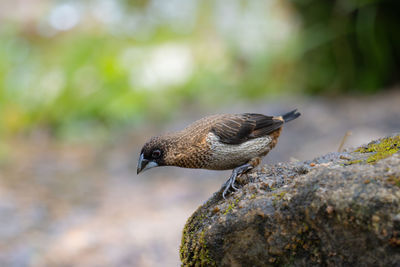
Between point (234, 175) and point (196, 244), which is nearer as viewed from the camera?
point (196, 244)

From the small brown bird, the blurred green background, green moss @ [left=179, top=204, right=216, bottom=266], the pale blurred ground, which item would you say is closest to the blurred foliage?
the blurred green background

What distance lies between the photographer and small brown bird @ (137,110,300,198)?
3.17m

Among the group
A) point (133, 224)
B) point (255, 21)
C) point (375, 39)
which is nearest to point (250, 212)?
point (133, 224)

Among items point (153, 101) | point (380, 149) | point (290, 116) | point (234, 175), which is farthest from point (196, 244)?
point (153, 101)

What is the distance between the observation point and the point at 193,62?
1079cm

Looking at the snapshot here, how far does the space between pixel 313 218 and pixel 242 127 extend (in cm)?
131

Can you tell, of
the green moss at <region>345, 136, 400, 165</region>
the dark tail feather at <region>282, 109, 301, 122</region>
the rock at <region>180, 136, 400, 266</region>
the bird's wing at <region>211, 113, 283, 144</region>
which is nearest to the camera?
the rock at <region>180, 136, 400, 266</region>

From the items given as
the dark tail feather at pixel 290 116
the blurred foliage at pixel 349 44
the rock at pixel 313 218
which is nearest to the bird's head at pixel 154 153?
the rock at pixel 313 218

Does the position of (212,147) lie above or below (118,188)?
below

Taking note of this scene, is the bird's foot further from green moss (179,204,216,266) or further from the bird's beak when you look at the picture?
the bird's beak

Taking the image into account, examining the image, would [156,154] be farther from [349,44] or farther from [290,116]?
[349,44]

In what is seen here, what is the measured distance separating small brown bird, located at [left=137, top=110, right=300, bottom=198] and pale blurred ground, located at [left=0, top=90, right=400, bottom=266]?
1991 mm

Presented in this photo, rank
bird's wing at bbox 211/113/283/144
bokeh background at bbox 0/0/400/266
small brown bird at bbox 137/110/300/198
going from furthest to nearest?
1. bokeh background at bbox 0/0/400/266
2. bird's wing at bbox 211/113/283/144
3. small brown bird at bbox 137/110/300/198

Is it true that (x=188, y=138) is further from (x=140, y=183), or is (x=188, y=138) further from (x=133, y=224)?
(x=140, y=183)
